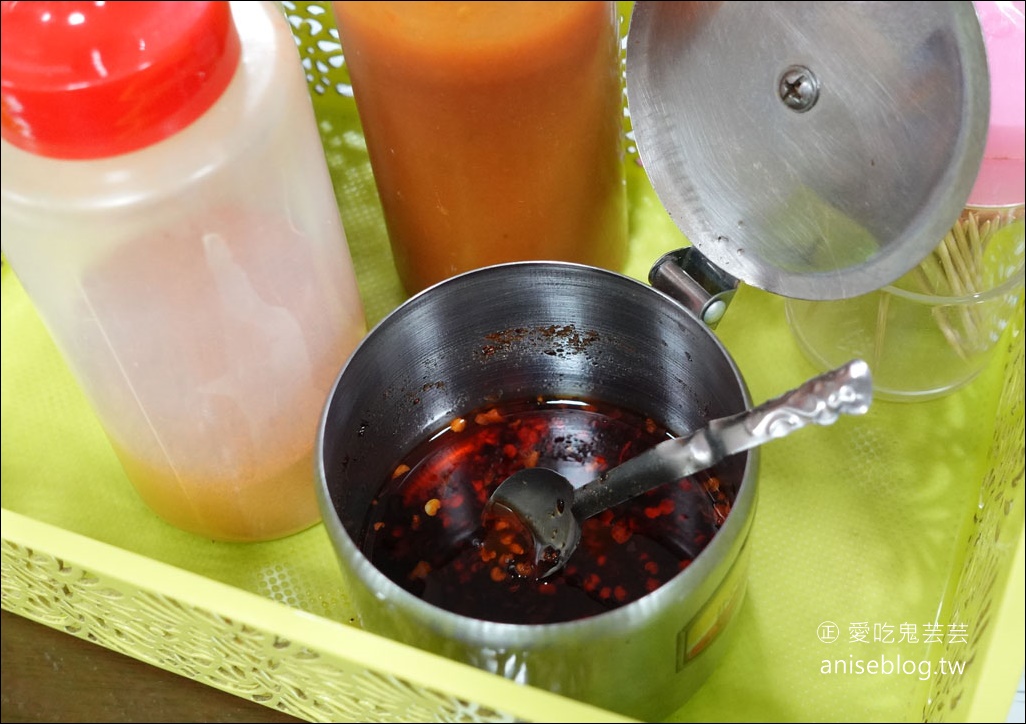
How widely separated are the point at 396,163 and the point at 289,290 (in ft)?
0.34

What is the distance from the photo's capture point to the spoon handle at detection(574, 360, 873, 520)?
0.41 metres


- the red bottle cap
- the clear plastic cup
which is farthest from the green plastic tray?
the red bottle cap

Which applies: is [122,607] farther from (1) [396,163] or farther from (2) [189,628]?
(1) [396,163]

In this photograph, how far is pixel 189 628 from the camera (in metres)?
0.45

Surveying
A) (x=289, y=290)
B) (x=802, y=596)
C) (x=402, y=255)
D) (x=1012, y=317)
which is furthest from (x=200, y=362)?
(x=1012, y=317)

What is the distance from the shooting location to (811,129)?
0.49m

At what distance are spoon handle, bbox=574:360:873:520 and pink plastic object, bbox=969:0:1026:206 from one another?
15 cm

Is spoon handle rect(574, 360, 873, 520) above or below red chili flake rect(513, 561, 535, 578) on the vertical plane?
above

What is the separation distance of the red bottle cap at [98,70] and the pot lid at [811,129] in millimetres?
204

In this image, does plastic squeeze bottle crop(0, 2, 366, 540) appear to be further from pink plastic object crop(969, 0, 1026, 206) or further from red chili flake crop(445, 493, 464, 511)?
pink plastic object crop(969, 0, 1026, 206)

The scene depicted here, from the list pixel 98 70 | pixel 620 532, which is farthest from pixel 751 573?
pixel 98 70

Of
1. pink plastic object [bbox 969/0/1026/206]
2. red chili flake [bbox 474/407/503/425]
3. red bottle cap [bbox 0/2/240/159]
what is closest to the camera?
red bottle cap [bbox 0/2/240/159]

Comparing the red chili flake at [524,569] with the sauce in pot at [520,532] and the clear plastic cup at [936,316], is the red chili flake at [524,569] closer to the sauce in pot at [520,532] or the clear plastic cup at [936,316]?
the sauce in pot at [520,532]

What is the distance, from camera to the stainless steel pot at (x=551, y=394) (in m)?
0.41
